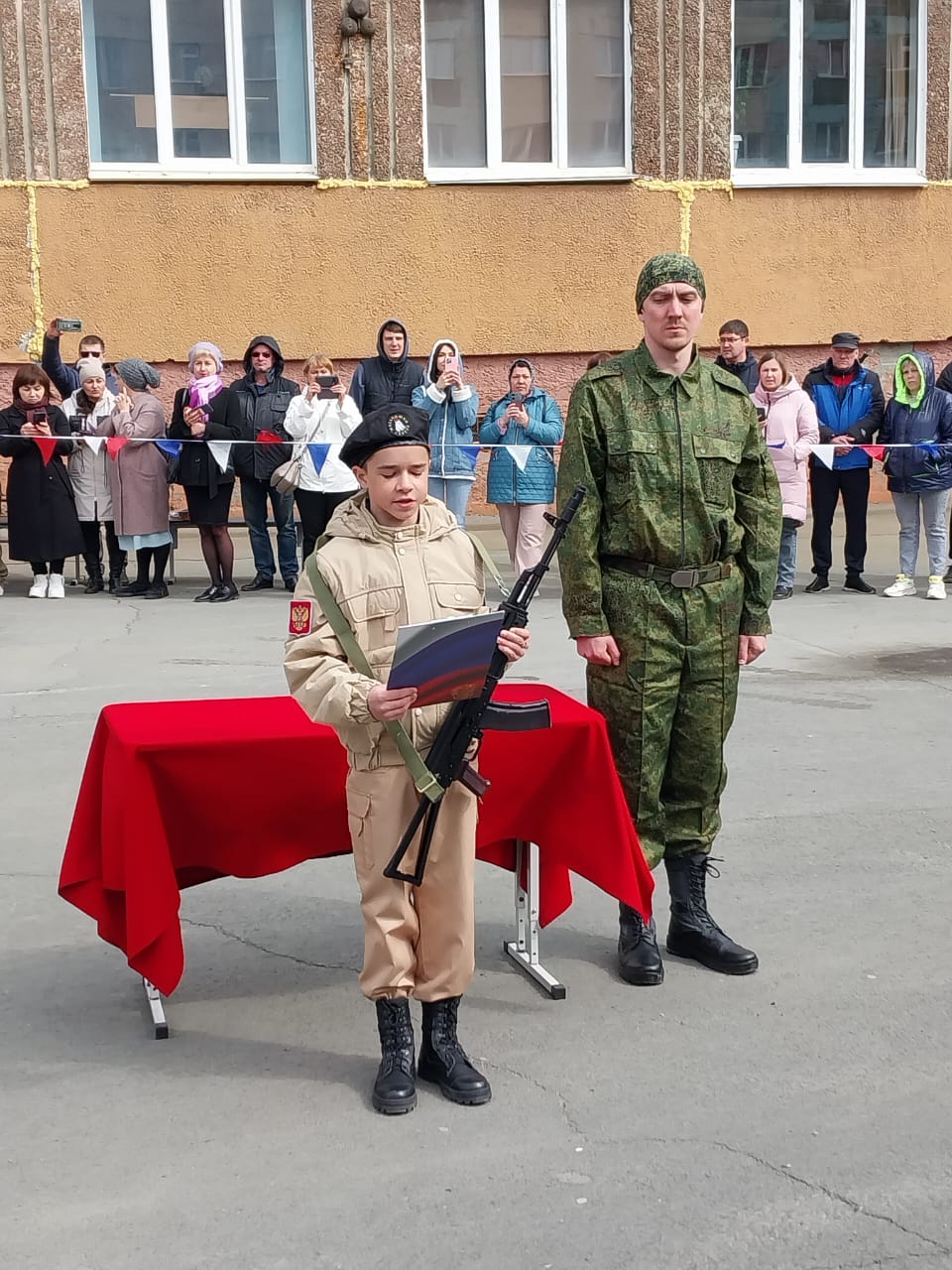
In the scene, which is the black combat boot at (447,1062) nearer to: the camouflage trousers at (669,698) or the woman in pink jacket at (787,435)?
the camouflage trousers at (669,698)

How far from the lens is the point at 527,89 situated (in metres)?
17.8

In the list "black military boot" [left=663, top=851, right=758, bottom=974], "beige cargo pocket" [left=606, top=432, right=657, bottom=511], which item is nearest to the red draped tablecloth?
"black military boot" [left=663, top=851, right=758, bottom=974]

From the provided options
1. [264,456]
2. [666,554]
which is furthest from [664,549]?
[264,456]

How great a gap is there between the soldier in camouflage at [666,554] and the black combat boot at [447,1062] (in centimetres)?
91

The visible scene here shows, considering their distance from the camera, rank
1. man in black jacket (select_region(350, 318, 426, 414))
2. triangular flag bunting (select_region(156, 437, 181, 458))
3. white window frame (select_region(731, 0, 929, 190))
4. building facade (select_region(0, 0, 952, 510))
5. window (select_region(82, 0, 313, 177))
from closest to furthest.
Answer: triangular flag bunting (select_region(156, 437, 181, 458)), man in black jacket (select_region(350, 318, 426, 414)), building facade (select_region(0, 0, 952, 510)), window (select_region(82, 0, 313, 177)), white window frame (select_region(731, 0, 929, 190))

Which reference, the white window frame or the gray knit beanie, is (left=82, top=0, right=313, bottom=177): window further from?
the white window frame

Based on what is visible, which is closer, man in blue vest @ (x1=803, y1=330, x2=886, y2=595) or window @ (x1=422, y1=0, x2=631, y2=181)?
man in blue vest @ (x1=803, y1=330, x2=886, y2=595)

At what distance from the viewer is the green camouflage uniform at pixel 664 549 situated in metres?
4.94

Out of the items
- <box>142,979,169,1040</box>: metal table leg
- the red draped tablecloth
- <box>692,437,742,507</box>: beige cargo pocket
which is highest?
<box>692,437,742,507</box>: beige cargo pocket

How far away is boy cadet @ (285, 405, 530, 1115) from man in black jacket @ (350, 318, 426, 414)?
31.6 feet

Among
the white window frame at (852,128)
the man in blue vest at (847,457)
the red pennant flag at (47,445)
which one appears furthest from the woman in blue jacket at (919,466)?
the red pennant flag at (47,445)

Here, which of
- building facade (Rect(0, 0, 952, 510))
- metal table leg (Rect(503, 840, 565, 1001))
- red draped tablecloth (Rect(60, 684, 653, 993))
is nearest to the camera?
red draped tablecloth (Rect(60, 684, 653, 993))

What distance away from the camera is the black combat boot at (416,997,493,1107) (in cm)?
427

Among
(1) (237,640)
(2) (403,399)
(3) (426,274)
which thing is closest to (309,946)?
(1) (237,640)
